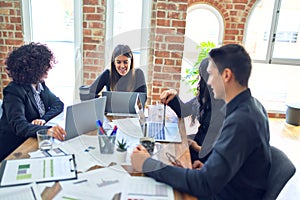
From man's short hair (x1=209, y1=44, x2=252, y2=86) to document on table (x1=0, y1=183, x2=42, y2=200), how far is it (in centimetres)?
86

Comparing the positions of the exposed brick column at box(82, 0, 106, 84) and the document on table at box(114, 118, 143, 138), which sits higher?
the exposed brick column at box(82, 0, 106, 84)

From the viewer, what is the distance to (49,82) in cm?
331

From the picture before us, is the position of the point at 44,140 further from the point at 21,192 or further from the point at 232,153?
the point at 232,153

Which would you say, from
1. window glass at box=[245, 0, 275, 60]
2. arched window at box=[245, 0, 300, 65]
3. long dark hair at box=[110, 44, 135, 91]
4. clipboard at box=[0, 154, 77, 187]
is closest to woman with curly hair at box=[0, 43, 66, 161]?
clipboard at box=[0, 154, 77, 187]

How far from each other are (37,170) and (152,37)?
2.01 meters

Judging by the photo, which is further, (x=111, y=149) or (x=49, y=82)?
(x=49, y=82)

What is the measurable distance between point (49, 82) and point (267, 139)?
9.23 ft

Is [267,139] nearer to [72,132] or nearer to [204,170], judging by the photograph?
[204,170]

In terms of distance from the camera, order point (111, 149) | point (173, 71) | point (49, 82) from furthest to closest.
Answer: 1. point (49, 82)
2. point (173, 71)
3. point (111, 149)

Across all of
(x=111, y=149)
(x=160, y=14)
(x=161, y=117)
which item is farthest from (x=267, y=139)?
(x=160, y=14)

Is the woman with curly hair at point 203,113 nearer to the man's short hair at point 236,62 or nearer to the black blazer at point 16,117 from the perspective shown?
the man's short hair at point 236,62

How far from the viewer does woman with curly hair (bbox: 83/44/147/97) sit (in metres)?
2.30

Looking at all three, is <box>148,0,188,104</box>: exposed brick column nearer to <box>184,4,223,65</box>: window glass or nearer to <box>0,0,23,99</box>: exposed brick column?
<box>184,4,223,65</box>: window glass

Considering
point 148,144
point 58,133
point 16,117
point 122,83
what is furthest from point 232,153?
point 122,83
